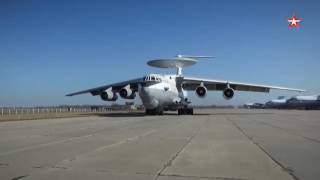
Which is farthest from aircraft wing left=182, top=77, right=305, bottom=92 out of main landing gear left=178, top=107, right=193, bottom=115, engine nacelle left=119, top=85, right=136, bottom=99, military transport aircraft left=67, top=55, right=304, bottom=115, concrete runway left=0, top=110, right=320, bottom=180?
concrete runway left=0, top=110, right=320, bottom=180

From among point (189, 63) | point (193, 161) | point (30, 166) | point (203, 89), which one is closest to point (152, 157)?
point (193, 161)

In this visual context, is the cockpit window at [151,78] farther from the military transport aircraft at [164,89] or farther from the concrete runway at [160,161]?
the concrete runway at [160,161]

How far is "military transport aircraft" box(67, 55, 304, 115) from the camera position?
1240 inches

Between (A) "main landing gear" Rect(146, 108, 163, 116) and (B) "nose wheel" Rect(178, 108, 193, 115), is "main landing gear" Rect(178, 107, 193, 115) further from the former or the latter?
(A) "main landing gear" Rect(146, 108, 163, 116)

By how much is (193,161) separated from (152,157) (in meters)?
0.92

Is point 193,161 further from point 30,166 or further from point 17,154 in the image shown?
point 17,154

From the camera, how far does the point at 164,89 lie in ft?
106

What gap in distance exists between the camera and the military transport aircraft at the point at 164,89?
31500mm

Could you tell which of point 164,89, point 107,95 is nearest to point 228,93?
point 164,89

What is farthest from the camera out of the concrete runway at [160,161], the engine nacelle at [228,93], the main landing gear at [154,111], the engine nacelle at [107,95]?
the main landing gear at [154,111]

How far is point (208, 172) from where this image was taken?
5793 mm

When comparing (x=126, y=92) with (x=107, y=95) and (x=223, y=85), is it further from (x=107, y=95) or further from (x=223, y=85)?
(x=223, y=85)

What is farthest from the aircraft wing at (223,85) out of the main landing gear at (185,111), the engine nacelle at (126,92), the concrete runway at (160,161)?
the concrete runway at (160,161)

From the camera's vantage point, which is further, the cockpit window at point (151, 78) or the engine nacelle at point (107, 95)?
the engine nacelle at point (107, 95)
